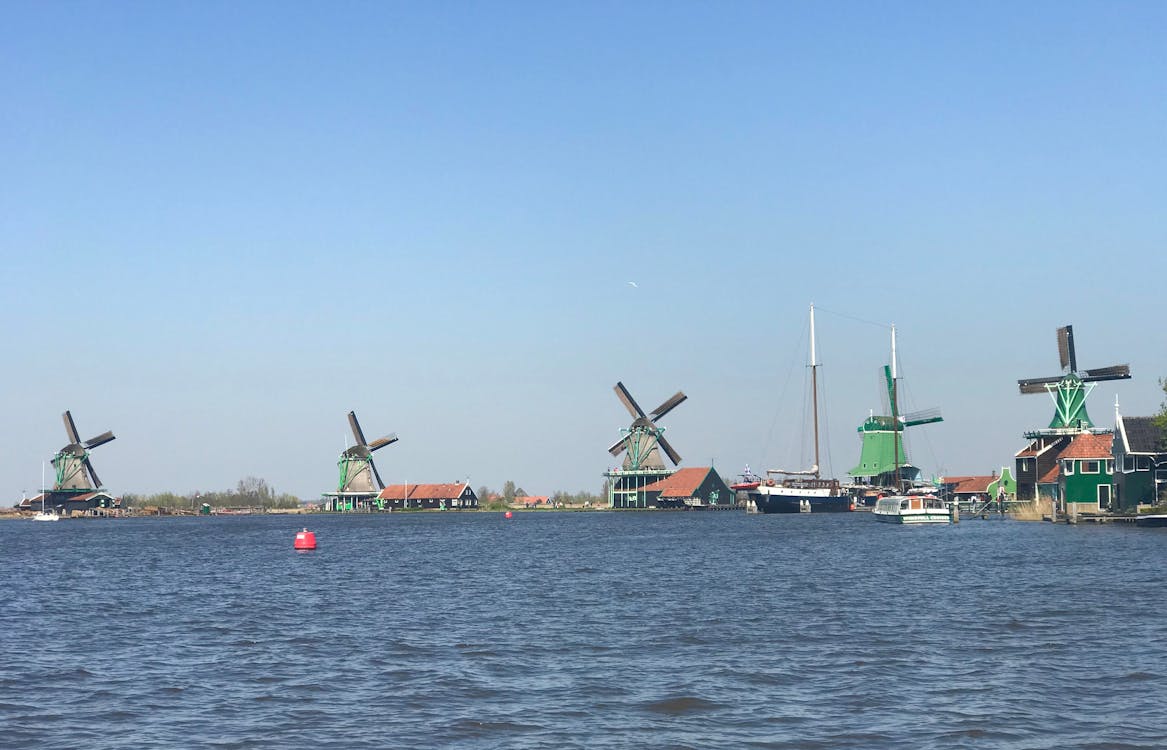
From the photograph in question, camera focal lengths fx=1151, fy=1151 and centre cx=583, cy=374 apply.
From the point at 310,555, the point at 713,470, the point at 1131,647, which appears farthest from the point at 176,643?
the point at 713,470

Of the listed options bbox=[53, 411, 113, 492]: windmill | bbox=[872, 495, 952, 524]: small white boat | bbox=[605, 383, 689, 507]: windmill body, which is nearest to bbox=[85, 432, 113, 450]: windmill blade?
bbox=[53, 411, 113, 492]: windmill

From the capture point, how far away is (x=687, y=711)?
20.5m

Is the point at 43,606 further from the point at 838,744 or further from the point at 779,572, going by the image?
the point at 838,744

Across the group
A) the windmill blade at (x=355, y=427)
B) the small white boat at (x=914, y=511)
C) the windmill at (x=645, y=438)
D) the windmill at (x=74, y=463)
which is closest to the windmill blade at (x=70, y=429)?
the windmill at (x=74, y=463)

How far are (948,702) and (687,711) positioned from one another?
15.5 feet

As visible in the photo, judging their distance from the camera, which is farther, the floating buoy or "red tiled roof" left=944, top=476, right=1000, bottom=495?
"red tiled roof" left=944, top=476, right=1000, bottom=495

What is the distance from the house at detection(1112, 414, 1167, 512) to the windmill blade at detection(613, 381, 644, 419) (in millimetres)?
99984

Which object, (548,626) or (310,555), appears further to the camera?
(310,555)

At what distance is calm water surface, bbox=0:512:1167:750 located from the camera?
19.2 metres

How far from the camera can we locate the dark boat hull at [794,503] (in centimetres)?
15375

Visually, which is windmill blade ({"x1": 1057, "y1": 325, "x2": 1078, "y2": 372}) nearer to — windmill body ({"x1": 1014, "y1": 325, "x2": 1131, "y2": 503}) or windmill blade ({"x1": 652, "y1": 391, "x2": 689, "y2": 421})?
windmill body ({"x1": 1014, "y1": 325, "x2": 1131, "y2": 503})

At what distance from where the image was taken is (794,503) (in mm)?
154250

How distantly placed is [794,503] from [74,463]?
376 ft

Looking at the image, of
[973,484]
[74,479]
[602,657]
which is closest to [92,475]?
[74,479]
